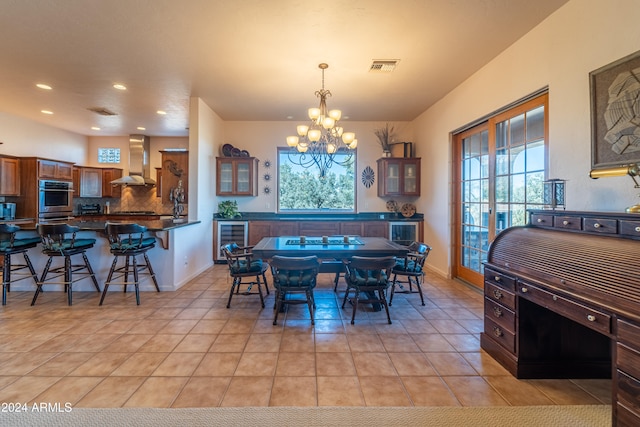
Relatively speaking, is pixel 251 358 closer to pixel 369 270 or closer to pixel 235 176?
pixel 369 270

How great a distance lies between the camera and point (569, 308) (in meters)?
1.68

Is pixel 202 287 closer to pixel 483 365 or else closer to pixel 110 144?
pixel 483 365

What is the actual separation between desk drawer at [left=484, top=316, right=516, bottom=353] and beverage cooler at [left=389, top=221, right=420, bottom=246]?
3.37 m

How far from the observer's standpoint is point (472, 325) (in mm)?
2967

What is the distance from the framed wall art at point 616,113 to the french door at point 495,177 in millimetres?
622

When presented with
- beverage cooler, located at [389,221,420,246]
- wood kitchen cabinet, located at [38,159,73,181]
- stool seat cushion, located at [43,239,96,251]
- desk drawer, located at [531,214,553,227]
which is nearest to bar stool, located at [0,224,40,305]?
stool seat cushion, located at [43,239,96,251]

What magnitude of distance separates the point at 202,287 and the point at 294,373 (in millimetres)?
2642

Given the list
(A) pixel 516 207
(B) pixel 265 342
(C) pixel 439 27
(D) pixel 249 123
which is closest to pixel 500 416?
(B) pixel 265 342

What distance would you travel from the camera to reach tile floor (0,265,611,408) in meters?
1.88

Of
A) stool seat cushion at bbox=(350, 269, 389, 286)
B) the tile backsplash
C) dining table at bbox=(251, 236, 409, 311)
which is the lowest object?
stool seat cushion at bbox=(350, 269, 389, 286)

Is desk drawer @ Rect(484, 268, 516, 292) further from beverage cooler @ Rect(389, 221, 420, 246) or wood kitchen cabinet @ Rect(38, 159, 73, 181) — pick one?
wood kitchen cabinet @ Rect(38, 159, 73, 181)

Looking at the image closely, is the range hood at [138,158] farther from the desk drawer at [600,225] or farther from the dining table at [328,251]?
the desk drawer at [600,225]

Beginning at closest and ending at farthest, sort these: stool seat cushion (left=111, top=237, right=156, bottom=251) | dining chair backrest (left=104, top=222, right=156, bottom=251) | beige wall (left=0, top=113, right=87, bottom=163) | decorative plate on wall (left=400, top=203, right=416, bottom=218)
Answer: dining chair backrest (left=104, top=222, right=156, bottom=251)
stool seat cushion (left=111, top=237, right=156, bottom=251)
beige wall (left=0, top=113, right=87, bottom=163)
decorative plate on wall (left=400, top=203, right=416, bottom=218)

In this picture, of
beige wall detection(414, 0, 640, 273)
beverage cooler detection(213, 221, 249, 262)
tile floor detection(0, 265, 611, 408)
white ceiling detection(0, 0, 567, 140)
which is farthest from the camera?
beverage cooler detection(213, 221, 249, 262)
